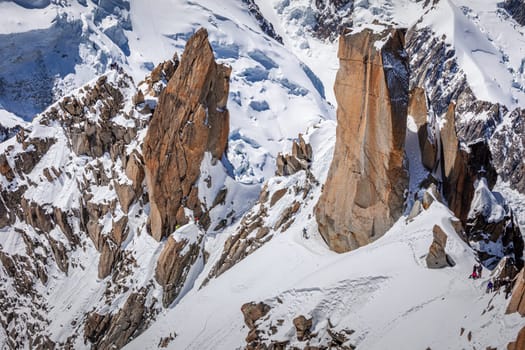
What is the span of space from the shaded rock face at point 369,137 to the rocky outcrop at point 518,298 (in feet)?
42.2

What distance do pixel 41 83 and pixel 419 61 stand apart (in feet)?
337

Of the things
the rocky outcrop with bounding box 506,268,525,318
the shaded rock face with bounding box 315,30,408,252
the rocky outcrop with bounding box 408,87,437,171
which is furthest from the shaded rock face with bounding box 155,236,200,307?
the rocky outcrop with bounding box 506,268,525,318

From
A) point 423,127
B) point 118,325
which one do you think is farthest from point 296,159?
point 118,325

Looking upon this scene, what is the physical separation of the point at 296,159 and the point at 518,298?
28923mm

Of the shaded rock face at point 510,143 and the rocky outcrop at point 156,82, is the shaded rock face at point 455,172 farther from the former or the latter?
the shaded rock face at point 510,143

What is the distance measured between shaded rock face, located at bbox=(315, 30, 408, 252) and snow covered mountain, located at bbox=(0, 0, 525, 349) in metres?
0.10

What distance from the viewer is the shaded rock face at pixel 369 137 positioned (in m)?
31.3

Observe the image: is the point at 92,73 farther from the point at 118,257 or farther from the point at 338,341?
the point at 338,341

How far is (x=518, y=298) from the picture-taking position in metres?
18.6

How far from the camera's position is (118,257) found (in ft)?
166

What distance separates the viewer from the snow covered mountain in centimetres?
2675

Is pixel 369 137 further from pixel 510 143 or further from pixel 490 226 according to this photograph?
pixel 510 143

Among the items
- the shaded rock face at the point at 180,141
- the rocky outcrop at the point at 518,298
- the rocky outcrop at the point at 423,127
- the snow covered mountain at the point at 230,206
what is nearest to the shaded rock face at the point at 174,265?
the snow covered mountain at the point at 230,206

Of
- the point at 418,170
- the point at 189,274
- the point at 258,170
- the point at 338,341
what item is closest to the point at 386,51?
the point at 418,170
